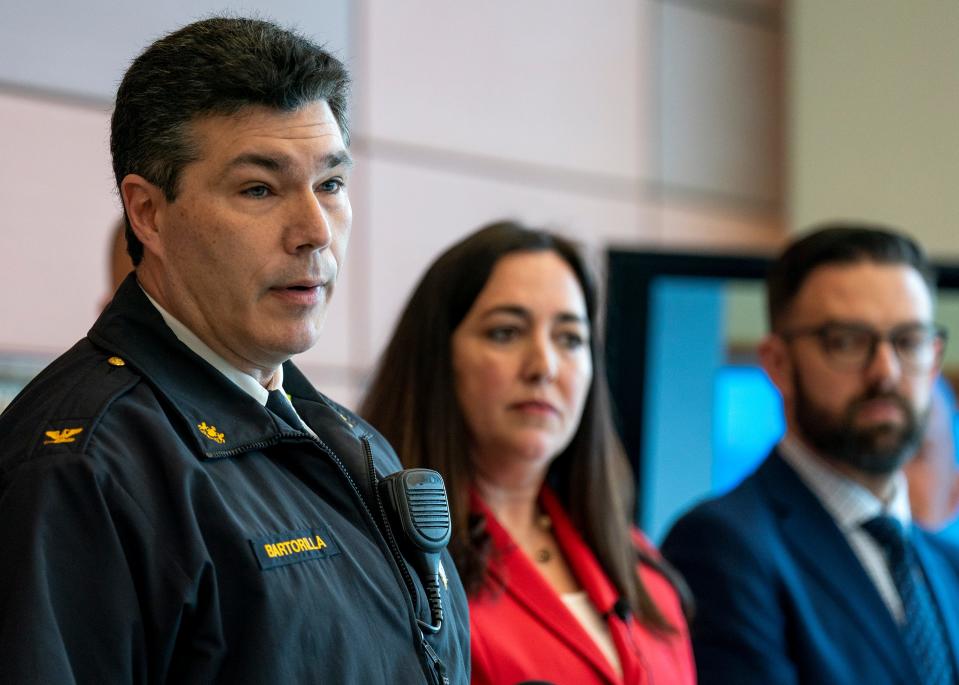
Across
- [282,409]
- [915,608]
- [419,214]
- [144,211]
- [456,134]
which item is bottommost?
[915,608]

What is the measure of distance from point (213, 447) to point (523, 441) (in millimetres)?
1046

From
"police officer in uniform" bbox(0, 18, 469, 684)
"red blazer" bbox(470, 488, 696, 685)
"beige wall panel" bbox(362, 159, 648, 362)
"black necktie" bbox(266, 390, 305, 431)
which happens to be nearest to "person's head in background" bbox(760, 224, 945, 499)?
"red blazer" bbox(470, 488, 696, 685)

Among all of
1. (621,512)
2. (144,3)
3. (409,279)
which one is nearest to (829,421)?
(621,512)

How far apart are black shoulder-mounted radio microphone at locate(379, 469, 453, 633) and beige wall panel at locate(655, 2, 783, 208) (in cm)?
365

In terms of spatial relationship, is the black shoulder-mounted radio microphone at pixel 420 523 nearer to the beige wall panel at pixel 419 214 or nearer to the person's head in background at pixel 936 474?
the beige wall panel at pixel 419 214

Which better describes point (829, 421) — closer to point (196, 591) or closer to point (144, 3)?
point (196, 591)

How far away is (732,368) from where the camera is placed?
4.13m

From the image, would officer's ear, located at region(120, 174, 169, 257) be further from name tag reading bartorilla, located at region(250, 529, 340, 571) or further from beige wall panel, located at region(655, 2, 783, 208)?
beige wall panel, located at region(655, 2, 783, 208)

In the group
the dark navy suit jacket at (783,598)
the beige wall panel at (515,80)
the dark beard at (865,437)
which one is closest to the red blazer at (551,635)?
the dark navy suit jacket at (783,598)

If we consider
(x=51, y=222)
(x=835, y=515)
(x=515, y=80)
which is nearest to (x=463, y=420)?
(x=835, y=515)

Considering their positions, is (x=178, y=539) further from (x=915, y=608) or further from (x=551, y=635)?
(x=915, y=608)

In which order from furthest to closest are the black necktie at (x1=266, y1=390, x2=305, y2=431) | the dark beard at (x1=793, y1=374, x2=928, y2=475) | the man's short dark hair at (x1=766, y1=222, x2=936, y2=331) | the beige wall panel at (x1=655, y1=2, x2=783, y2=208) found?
the beige wall panel at (x1=655, y1=2, x2=783, y2=208)
the man's short dark hair at (x1=766, y1=222, x2=936, y2=331)
the dark beard at (x1=793, y1=374, x2=928, y2=475)
the black necktie at (x1=266, y1=390, x2=305, y2=431)

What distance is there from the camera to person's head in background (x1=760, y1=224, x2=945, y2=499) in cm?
270

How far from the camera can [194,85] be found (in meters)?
1.30
